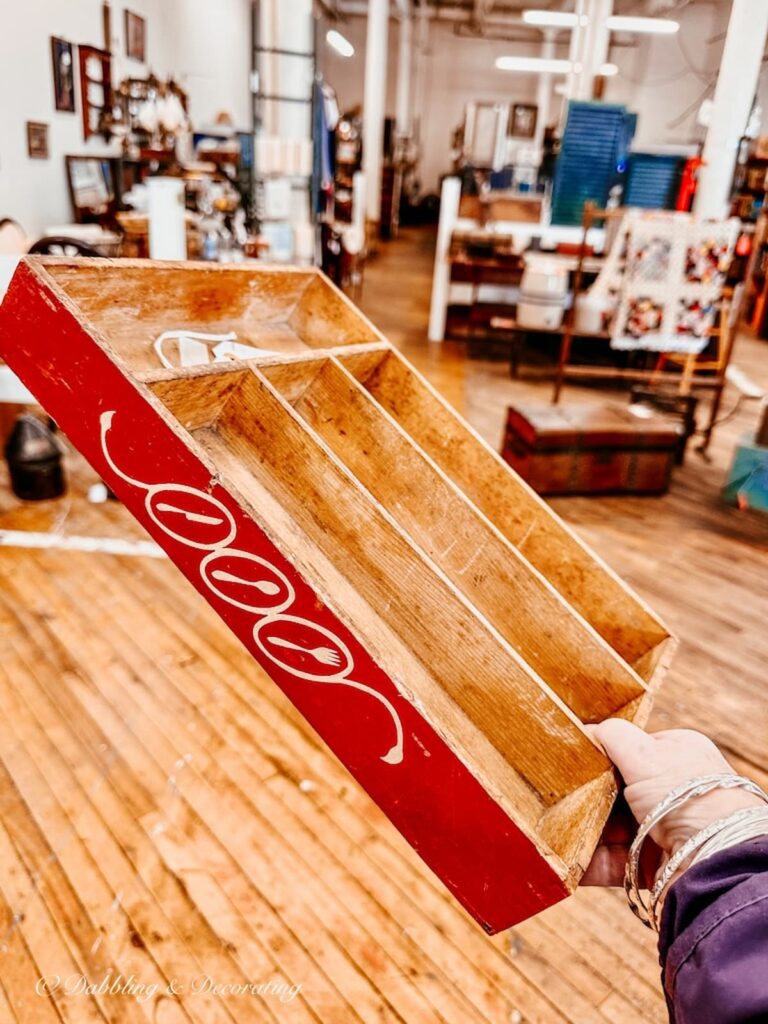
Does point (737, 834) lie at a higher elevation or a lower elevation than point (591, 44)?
lower

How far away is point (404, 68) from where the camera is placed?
16.5 meters

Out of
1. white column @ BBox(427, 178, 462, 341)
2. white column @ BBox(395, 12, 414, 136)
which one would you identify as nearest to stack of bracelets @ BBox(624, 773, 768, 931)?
white column @ BBox(427, 178, 462, 341)

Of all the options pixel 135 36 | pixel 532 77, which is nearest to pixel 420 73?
pixel 532 77

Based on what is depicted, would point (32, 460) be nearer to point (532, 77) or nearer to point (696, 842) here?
point (696, 842)

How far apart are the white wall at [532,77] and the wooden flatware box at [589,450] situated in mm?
12892

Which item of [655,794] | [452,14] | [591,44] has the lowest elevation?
[655,794]

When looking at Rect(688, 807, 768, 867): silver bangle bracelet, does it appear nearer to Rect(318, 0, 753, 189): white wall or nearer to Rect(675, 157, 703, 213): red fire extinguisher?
Rect(675, 157, 703, 213): red fire extinguisher

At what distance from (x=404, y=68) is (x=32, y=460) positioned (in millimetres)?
16340

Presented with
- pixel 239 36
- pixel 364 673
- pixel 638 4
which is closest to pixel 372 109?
pixel 239 36

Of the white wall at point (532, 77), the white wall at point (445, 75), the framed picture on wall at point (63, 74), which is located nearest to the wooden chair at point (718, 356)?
the framed picture on wall at point (63, 74)

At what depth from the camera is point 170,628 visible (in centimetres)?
270

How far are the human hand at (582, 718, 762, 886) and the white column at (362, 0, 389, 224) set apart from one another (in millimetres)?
13546

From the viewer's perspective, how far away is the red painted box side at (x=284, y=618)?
98 centimetres

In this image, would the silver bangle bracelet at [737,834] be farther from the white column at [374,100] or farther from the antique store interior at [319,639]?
the white column at [374,100]
